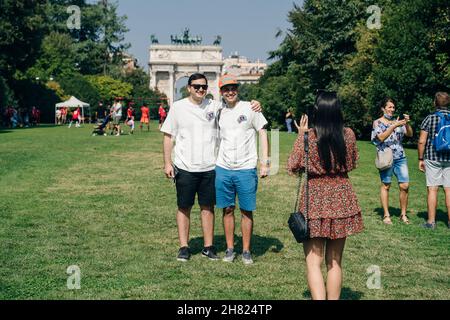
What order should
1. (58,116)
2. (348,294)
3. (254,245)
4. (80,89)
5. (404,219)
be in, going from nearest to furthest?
(348,294) → (254,245) → (404,219) → (58,116) → (80,89)

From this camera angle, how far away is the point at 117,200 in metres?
10.6

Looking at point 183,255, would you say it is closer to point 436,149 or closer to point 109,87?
point 436,149

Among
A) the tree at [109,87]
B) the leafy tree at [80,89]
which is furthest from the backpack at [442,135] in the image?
the tree at [109,87]

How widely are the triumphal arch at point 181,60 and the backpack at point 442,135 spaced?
86.1 m

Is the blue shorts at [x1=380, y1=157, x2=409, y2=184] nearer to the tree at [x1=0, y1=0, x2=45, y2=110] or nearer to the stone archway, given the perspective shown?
the tree at [x1=0, y1=0, x2=45, y2=110]

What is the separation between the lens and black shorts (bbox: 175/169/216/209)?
6.43 meters

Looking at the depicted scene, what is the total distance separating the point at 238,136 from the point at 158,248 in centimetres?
184

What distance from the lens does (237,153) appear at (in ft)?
20.6

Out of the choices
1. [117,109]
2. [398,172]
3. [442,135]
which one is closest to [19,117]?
[117,109]

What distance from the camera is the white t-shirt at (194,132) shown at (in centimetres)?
636

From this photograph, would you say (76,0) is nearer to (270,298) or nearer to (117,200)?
(117,200)

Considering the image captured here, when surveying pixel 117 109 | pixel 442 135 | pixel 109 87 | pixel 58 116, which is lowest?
pixel 442 135

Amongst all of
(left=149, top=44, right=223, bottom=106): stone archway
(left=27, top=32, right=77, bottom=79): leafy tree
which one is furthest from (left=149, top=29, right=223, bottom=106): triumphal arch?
(left=27, top=32, right=77, bottom=79): leafy tree
